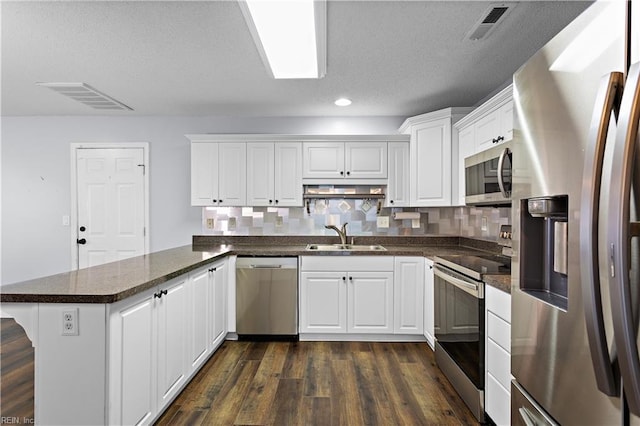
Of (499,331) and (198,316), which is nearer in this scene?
(499,331)

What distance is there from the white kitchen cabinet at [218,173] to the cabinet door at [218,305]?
0.85 metres

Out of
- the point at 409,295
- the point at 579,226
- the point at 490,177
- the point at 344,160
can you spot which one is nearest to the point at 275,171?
the point at 344,160

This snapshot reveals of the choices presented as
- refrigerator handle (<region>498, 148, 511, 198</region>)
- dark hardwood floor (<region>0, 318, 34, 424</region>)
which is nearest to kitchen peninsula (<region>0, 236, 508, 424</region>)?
refrigerator handle (<region>498, 148, 511, 198</region>)

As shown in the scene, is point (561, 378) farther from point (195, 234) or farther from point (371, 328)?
point (195, 234)

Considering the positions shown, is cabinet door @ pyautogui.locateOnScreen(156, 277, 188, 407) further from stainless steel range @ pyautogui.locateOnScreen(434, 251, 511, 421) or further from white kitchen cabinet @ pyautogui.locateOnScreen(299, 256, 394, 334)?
stainless steel range @ pyautogui.locateOnScreen(434, 251, 511, 421)

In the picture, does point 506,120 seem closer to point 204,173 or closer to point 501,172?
point 501,172

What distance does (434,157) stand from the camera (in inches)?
139

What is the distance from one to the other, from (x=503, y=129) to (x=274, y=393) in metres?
2.38

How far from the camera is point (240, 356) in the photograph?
3.00 m

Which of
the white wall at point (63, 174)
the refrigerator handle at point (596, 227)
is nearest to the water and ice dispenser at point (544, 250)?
the refrigerator handle at point (596, 227)

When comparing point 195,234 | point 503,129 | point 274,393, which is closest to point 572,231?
point 503,129

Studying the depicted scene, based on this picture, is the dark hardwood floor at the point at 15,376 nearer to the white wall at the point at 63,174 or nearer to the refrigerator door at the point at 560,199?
the white wall at the point at 63,174

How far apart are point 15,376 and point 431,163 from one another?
12.7ft

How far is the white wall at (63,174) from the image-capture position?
13.6 ft
